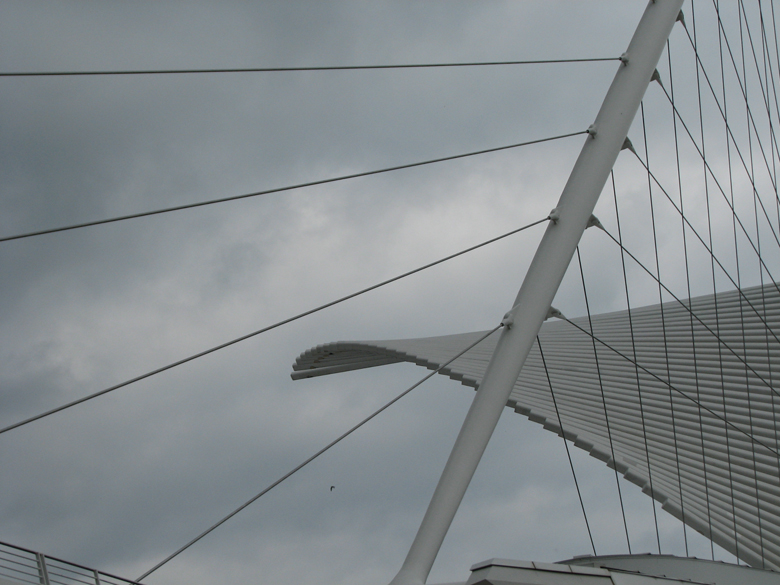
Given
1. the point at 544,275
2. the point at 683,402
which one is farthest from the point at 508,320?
the point at 683,402

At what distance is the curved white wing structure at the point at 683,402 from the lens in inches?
415

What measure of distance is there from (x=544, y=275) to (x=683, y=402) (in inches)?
310

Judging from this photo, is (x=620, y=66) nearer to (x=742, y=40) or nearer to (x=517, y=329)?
(x=517, y=329)

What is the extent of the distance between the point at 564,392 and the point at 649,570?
7.10 m

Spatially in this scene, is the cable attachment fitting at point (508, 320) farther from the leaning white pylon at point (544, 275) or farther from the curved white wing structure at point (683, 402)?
the curved white wing structure at point (683, 402)

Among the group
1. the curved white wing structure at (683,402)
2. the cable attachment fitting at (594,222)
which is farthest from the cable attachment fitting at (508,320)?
the curved white wing structure at (683,402)

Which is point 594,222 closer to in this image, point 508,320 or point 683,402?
point 508,320

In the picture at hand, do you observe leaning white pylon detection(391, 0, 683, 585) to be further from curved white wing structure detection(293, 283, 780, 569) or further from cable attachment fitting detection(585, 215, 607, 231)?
curved white wing structure detection(293, 283, 780, 569)

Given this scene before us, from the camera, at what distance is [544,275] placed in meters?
7.29

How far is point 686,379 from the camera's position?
47.2 feet

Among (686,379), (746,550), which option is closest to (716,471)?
(746,550)

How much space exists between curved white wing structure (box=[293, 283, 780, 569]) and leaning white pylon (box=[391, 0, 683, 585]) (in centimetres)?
238

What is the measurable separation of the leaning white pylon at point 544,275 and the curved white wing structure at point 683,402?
2385 mm

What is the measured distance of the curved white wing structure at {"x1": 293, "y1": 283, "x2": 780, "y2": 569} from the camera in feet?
34.6
